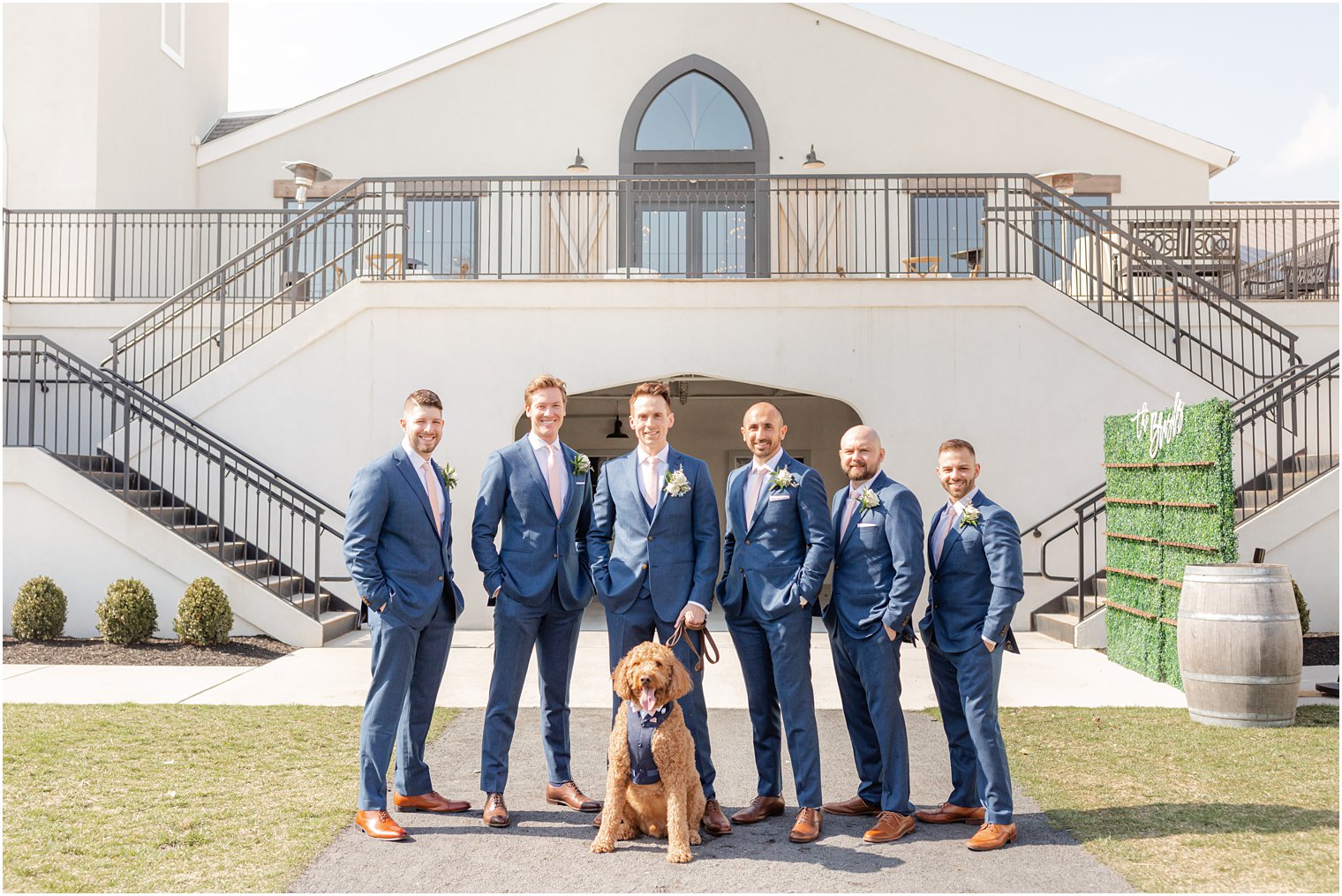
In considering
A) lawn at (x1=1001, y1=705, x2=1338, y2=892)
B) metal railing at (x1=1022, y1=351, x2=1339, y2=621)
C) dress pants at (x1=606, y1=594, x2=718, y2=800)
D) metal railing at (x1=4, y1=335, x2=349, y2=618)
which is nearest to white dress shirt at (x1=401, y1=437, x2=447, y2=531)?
dress pants at (x1=606, y1=594, x2=718, y2=800)

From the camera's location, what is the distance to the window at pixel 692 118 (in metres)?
16.8

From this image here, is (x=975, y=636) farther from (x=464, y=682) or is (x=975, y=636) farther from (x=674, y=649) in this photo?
(x=464, y=682)

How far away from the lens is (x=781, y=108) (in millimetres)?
16688

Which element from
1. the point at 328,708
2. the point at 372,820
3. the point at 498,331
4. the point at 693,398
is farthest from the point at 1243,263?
the point at 372,820

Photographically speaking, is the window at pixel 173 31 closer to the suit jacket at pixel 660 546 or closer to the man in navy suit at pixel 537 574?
the man in navy suit at pixel 537 574

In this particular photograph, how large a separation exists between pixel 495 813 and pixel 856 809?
1.68 meters

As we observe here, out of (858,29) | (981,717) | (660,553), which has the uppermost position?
(858,29)

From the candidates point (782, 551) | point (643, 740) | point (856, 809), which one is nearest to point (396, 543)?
point (643, 740)

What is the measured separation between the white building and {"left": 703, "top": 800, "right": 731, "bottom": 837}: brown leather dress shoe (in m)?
6.76

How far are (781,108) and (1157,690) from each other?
1138 cm

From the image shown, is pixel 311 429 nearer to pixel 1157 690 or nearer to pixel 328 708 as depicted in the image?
pixel 328 708

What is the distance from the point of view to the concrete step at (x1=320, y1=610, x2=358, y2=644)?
419 inches

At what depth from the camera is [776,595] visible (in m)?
4.70

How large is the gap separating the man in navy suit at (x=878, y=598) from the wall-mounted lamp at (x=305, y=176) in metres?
12.3
